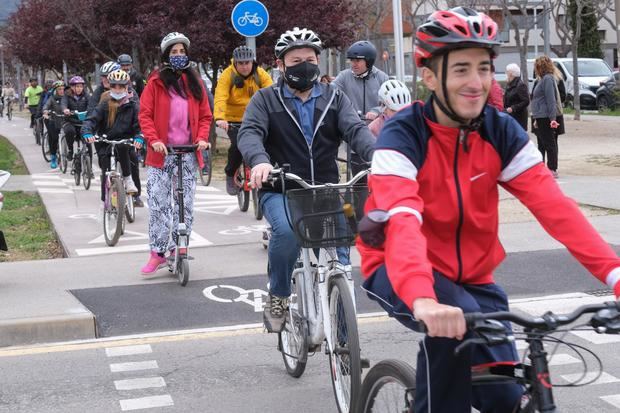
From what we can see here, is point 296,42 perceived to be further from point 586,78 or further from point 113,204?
point 586,78

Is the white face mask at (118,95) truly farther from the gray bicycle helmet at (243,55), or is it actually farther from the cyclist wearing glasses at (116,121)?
the gray bicycle helmet at (243,55)

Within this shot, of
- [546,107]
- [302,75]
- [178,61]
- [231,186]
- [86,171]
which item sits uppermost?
[178,61]

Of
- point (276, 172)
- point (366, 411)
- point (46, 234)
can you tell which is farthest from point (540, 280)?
point (46, 234)

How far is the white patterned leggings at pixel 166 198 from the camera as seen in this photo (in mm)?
9148

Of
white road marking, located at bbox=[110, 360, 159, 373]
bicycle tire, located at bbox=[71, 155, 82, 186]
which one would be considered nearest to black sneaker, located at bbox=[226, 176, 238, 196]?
bicycle tire, located at bbox=[71, 155, 82, 186]

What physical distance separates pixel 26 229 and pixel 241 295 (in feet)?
18.9

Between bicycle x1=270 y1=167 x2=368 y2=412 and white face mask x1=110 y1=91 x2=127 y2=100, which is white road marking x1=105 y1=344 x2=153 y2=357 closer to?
bicycle x1=270 y1=167 x2=368 y2=412

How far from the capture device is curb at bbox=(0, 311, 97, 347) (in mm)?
7492

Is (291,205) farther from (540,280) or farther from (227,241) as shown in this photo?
(227,241)

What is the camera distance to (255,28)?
50.8 feet

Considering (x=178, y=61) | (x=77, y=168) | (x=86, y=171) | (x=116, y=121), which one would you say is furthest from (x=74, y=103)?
(x=178, y=61)

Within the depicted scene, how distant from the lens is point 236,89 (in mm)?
12312

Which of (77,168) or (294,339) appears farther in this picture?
(77,168)

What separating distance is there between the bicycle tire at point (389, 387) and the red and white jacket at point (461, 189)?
0.96 feet
